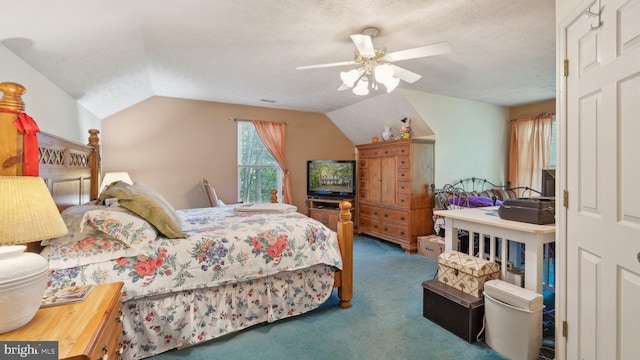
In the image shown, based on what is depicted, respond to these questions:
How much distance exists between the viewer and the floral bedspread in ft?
5.64

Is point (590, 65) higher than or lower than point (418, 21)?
lower

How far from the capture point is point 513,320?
181cm

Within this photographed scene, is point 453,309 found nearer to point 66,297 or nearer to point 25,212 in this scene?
point 66,297

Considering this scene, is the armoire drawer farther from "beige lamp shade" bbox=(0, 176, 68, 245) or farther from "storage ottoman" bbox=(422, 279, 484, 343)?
"beige lamp shade" bbox=(0, 176, 68, 245)

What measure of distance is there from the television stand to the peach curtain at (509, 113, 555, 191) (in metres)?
2.96

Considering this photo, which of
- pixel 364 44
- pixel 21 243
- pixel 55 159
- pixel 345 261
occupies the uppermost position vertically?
pixel 364 44

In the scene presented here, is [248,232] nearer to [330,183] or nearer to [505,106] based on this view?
[330,183]

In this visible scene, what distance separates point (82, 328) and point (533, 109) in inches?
244

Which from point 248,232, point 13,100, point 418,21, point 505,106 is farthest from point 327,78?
point 505,106

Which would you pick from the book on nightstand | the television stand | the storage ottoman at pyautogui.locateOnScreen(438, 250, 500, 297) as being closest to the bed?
the book on nightstand

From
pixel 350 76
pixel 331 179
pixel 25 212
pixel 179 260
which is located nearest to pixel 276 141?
pixel 331 179

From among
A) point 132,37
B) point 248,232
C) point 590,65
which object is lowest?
point 248,232

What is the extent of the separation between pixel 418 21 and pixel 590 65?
3.94 ft

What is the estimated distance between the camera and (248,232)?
7.07ft
